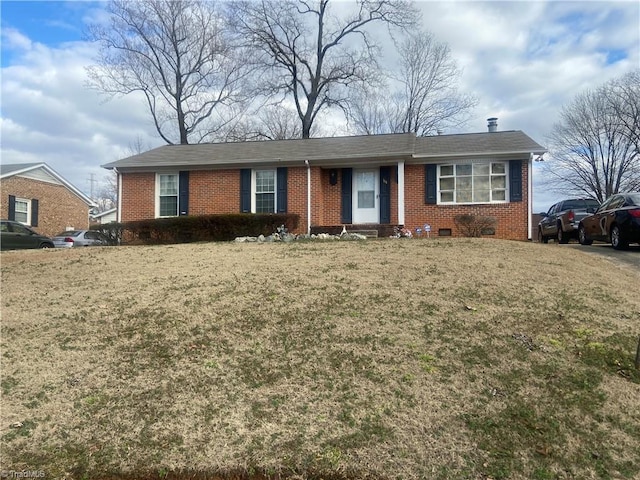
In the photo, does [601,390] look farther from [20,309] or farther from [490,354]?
[20,309]

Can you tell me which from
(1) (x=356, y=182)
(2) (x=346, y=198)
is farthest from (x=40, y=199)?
(1) (x=356, y=182)

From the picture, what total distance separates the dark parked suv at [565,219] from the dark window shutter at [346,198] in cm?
706

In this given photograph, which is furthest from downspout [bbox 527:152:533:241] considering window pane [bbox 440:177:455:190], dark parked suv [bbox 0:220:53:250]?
dark parked suv [bbox 0:220:53:250]

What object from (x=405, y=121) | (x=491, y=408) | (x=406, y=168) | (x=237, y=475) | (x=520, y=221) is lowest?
(x=237, y=475)

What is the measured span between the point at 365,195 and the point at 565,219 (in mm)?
6599

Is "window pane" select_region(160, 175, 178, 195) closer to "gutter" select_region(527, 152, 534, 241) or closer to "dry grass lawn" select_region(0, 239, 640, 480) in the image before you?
"dry grass lawn" select_region(0, 239, 640, 480)

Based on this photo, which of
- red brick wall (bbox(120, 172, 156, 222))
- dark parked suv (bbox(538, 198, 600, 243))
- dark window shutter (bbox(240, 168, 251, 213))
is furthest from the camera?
red brick wall (bbox(120, 172, 156, 222))

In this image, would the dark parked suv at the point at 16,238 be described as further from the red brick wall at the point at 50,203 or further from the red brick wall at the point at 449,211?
the red brick wall at the point at 449,211

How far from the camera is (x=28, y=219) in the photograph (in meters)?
27.4

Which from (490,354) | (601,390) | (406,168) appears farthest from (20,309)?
(406,168)

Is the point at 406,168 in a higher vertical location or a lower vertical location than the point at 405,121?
lower

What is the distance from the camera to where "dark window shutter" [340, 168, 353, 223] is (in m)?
16.1

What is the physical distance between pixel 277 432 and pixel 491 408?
1.69m

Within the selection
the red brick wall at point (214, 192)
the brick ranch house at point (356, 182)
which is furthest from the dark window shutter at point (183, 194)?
the red brick wall at point (214, 192)
